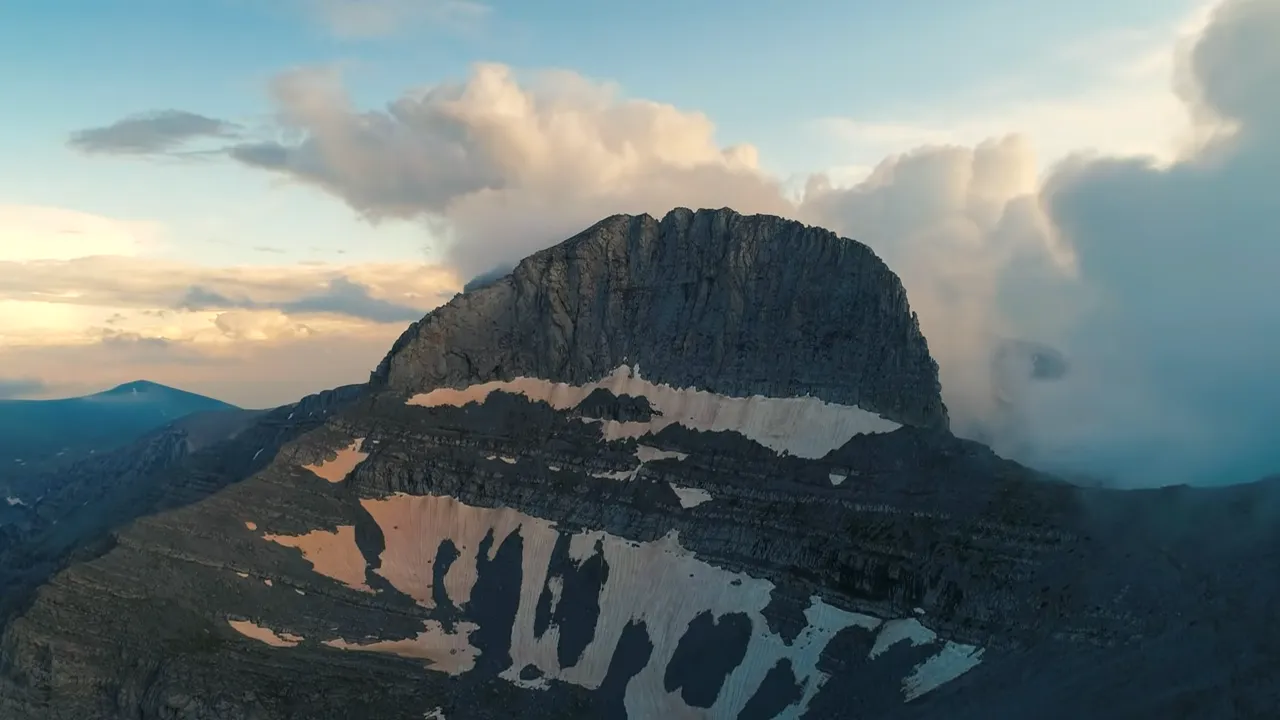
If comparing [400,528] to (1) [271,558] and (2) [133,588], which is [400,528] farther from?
(2) [133,588]

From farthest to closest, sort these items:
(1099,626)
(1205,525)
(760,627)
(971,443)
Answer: (971,443) < (760,627) < (1205,525) < (1099,626)

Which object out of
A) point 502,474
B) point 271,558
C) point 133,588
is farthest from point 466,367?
point 133,588

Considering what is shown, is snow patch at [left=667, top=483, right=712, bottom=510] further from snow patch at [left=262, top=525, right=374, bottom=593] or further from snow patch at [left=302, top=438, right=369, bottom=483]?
snow patch at [left=302, top=438, right=369, bottom=483]

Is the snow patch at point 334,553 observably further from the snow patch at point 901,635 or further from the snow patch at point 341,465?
the snow patch at point 901,635

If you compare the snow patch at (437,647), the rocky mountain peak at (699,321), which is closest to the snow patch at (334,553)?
the snow patch at (437,647)

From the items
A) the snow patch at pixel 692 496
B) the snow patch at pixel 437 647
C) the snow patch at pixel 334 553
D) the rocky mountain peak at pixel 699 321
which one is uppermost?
the rocky mountain peak at pixel 699 321

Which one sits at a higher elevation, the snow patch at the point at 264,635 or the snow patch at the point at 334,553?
the snow patch at the point at 334,553
